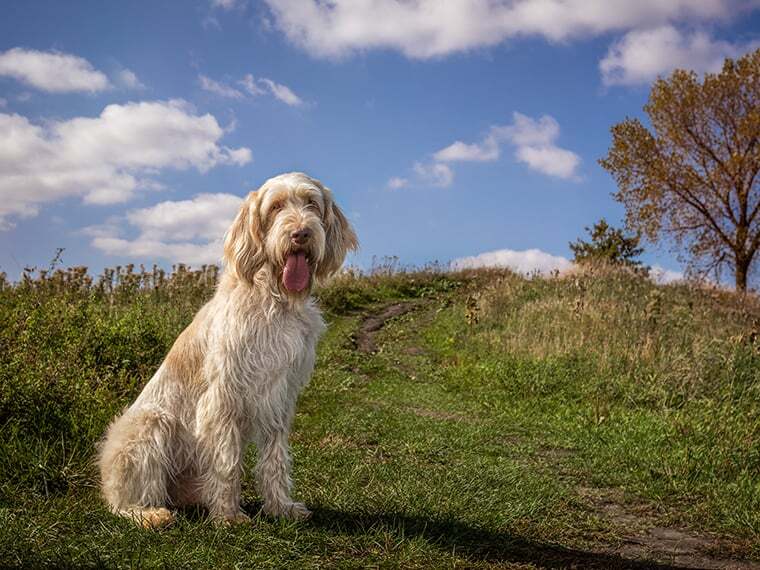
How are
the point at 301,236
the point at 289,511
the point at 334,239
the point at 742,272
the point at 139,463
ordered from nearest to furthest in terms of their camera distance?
the point at 301,236
the point at 139,463
the point at 289,511
the point at 334,239
the point at 742,272

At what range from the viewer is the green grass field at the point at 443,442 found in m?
4.40

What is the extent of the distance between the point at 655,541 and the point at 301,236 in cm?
363

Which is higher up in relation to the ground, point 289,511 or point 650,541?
point 289,511

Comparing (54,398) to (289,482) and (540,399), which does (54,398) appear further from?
(540,399)

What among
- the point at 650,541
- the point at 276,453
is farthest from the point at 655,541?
the point at 276,453

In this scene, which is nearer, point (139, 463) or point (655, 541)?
point (139, 463)

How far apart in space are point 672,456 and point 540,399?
2.74 meters

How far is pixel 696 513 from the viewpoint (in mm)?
5980

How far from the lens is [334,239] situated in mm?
4801

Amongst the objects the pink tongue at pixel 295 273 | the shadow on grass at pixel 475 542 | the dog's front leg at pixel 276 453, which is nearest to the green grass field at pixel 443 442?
the shadow on grass at pixel 475 542

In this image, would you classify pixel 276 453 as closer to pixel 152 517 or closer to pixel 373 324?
pixel 152 517

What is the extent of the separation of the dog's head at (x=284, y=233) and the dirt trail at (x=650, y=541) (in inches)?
108

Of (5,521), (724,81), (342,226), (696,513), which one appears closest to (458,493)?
(696,513)

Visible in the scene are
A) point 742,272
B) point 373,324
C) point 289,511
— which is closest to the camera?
point 289,511
